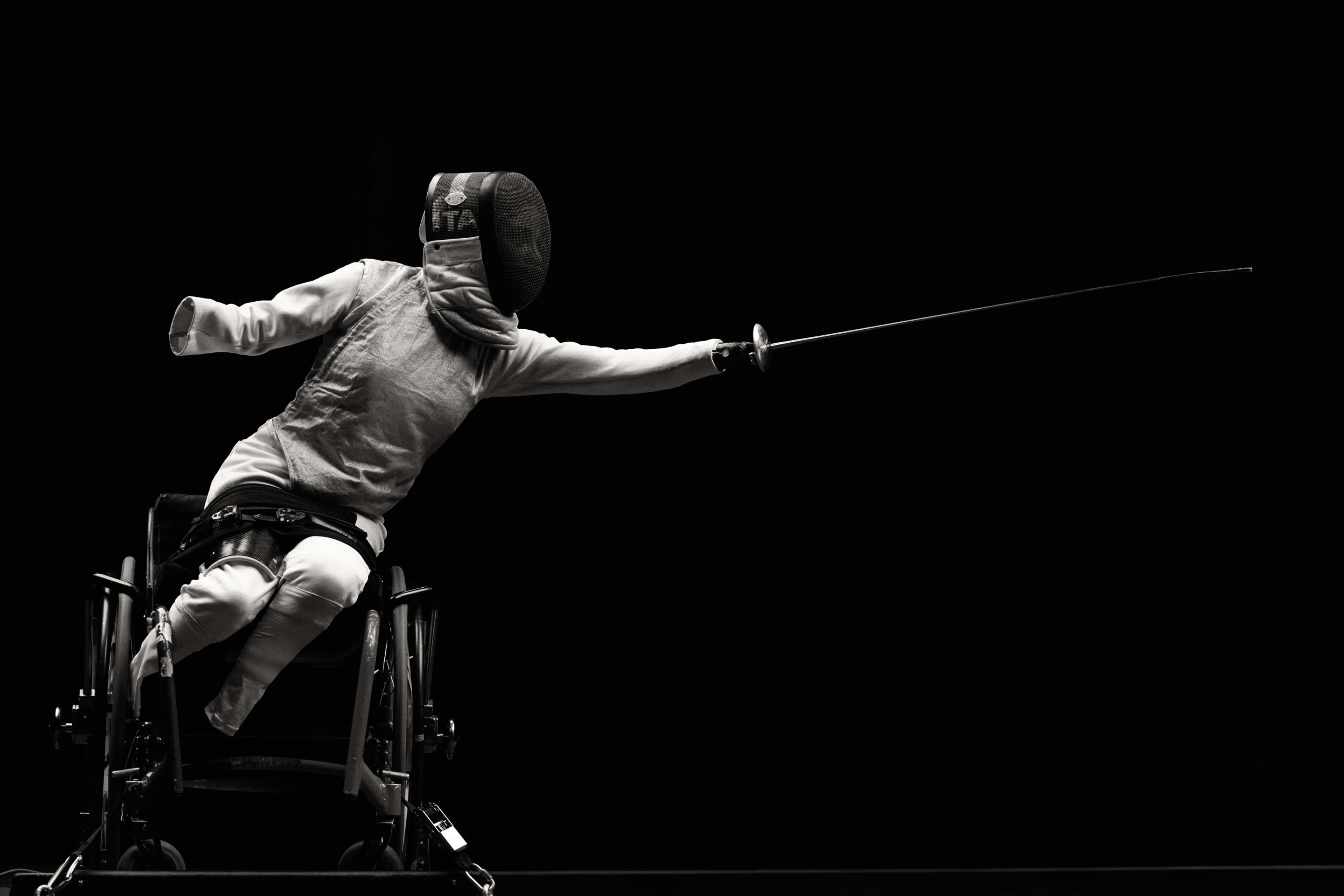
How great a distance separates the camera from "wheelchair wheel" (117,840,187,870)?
2.16 metres

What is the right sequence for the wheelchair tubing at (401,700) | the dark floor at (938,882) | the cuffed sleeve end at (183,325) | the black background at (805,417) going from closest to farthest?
the wheelchair tubing at (401,700) < the cuffed sleeve end at (183,325) < the dark floor at (938,882) < the black background at (805,417)

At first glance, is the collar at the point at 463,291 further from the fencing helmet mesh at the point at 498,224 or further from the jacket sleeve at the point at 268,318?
the jacket sleeve at the point at 268,318

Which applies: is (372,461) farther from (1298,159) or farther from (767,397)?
(1298,159)

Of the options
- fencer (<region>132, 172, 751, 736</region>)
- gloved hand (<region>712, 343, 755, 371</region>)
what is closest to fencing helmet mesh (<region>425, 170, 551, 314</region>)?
fencer (<region>132, 172, 751, 736</region>)

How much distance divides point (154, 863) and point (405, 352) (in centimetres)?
101

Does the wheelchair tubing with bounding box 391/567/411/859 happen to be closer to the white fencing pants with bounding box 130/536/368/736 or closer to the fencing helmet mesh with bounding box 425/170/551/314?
the white fencing pants with bounding box 130/536/368/736

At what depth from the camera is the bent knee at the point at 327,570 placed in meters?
2.02

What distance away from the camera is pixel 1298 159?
3.16m

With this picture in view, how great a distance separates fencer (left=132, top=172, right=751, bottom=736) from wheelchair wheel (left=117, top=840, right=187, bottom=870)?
28cm

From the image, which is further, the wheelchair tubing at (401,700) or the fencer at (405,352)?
the fencer at (405,352)

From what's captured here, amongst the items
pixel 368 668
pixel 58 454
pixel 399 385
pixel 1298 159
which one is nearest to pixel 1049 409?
pixel 1298 159

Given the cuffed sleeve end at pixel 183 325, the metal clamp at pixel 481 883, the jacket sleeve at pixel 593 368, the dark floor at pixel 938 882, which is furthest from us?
the dark floor at pixel 938 882

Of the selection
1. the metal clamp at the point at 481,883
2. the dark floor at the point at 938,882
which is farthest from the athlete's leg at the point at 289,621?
the dark floor at the point at 938,882

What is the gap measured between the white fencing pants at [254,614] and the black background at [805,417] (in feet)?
3.23
